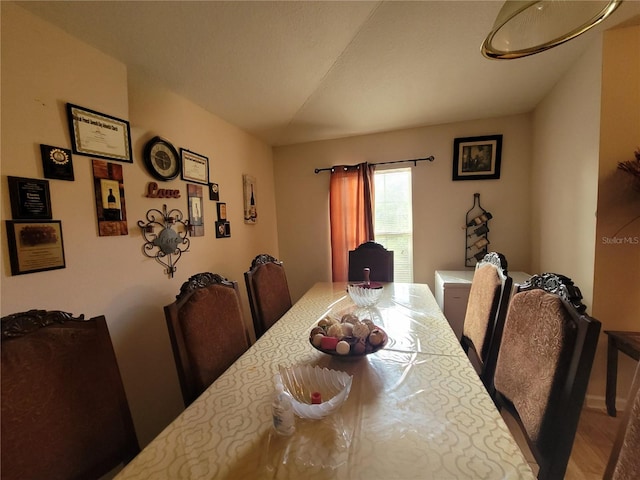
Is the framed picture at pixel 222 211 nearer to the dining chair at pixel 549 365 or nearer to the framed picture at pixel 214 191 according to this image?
the framed picture at pixel 214 191

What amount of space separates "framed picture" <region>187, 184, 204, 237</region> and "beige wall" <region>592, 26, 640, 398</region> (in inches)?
106

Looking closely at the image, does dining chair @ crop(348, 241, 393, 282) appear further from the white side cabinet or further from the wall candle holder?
the wall candle holder

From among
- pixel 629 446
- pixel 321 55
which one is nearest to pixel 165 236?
pixel 321 55

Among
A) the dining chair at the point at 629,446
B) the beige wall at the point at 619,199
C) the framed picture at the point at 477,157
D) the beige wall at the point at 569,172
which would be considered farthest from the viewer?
the framed picture at the point at 477,157

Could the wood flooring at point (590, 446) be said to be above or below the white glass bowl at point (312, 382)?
below

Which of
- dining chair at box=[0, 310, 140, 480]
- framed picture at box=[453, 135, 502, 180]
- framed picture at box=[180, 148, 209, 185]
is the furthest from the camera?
framed picture at box=[453, 135, 502, 180]

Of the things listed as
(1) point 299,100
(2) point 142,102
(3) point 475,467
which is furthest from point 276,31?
(3) point 475,467

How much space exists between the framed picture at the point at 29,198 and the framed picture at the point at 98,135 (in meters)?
0.24

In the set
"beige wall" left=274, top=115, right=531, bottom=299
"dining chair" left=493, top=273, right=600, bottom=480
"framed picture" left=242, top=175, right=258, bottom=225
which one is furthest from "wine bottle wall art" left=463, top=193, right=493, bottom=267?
"framed picture" left=242, top=175, right=258, bottom=225

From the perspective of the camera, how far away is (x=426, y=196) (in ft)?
8.86

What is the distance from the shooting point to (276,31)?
129 centimetres

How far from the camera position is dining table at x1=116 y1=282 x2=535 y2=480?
0.56m

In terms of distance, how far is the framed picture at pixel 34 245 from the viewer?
101 centimetres

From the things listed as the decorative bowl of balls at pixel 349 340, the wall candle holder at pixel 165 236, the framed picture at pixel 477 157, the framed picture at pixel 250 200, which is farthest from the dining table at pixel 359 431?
the framed picture at pixel 477 157
